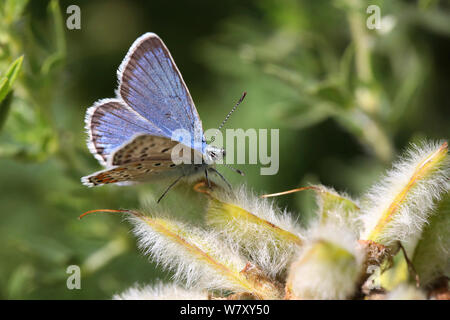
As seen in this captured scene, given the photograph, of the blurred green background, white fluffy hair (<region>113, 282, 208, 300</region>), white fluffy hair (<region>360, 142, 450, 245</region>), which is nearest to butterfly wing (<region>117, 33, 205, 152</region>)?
the blurred green background

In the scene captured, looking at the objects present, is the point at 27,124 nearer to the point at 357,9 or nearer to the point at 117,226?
the point at 117,226

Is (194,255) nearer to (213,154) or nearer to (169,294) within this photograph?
(169,294)

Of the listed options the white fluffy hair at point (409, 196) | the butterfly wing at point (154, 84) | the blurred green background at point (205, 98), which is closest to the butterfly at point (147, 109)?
the butterfly wing at point (154, 84)

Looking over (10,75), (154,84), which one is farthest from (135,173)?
(10,75)

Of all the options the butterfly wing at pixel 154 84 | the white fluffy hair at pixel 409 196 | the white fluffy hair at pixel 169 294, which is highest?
the butterfly wing at pixel 154 84

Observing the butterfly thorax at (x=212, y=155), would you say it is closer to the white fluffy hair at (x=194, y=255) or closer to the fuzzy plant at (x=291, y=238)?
the fuzzy plant at (x=291, y=238)

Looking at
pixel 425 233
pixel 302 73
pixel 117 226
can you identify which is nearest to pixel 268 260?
pixel 425 233
